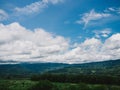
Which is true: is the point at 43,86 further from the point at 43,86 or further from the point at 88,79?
the point at 88,79

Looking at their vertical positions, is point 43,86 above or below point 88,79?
below

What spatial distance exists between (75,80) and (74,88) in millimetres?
53705

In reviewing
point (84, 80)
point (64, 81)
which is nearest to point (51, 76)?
point (64, 81)

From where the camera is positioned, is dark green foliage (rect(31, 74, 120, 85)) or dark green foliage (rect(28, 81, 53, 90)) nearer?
dark green foliage (rect(28, 81, 53, 90))

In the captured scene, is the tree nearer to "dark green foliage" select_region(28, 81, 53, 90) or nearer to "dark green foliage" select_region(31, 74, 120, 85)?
"dark green foliage" select_region(28, 81, 53, 90)

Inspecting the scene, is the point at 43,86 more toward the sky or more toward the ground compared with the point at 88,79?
more toward the ground

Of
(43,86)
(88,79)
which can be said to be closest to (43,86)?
(43,86)

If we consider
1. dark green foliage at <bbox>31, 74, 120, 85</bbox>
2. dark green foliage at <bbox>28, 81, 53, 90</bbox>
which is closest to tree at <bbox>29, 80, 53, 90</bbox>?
dark green foliage at <bbox>28, 81, 53, 90</bbox>

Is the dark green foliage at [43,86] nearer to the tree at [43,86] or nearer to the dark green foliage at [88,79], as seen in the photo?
the tree at [43,86]

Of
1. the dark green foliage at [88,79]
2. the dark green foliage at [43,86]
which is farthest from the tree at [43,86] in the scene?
the dark green foliage at [88,79]

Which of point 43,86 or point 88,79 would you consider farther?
point 88,79

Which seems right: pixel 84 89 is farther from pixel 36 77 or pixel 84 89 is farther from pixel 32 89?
pixel 36 77

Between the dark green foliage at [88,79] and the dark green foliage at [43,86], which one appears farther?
the dark green foliage at [88,79]

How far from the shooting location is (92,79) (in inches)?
6511
